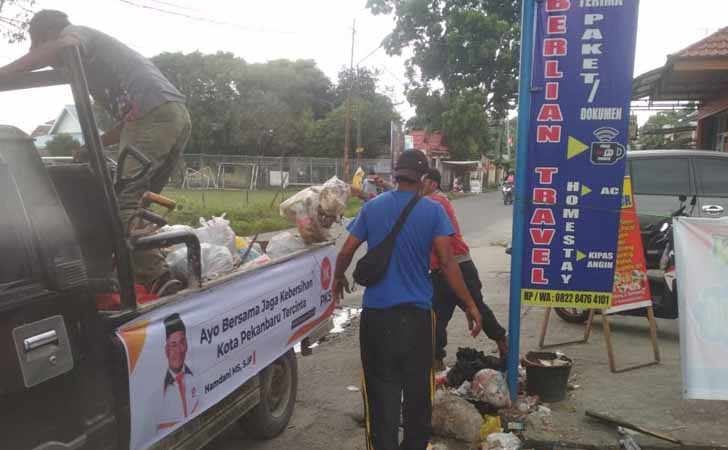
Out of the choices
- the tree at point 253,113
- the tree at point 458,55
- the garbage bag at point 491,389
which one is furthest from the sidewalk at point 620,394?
the tree at point 253,113

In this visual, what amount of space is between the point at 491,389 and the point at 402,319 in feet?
4.59

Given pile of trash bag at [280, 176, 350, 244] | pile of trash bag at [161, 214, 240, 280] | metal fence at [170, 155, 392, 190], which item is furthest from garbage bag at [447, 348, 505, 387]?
metal fence at [170, 155, 392, 190]

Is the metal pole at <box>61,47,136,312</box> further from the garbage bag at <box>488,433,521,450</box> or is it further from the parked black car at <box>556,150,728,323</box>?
the parked black car at <box>556,150,728,323</box>

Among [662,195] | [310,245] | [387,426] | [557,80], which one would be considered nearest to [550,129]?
[557,80]

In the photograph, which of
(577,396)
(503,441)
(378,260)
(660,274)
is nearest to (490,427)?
(503,441)

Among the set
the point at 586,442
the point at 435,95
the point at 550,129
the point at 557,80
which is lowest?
the point at 586,442

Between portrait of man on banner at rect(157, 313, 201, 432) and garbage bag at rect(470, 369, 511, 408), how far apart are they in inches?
88.9

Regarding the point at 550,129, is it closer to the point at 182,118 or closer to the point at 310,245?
the point at 310,245

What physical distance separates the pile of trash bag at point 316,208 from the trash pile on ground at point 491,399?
1520 mm

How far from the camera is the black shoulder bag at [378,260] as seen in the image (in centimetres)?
329

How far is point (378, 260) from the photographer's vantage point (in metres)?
3.29

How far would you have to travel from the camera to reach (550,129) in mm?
4223

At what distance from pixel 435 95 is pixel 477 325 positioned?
35.9 m

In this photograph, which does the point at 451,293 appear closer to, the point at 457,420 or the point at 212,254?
the point at 457,420
